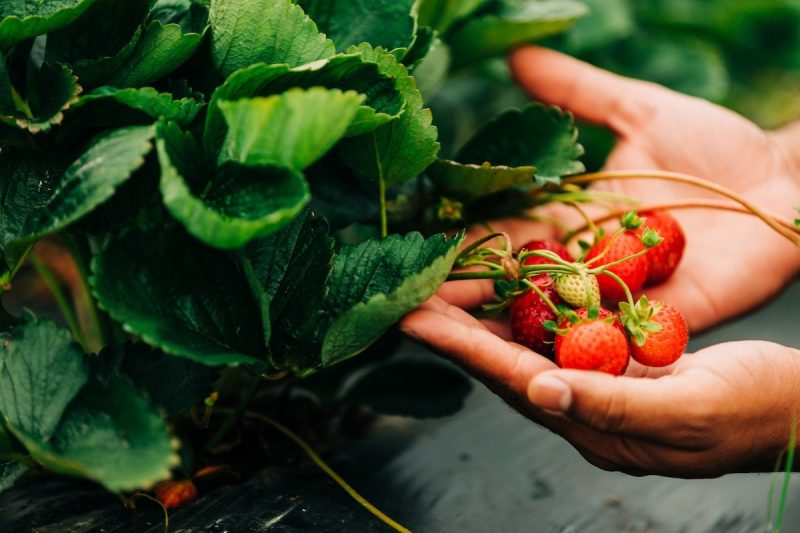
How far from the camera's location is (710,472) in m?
0.79

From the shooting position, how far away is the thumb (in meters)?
0.65

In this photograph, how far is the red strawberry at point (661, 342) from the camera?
0.74 metres

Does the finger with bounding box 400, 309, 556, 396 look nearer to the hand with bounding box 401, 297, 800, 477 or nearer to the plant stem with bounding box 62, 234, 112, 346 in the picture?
the hand with bounding box 401, 297, 800, 477

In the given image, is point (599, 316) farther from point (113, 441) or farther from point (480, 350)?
point (113, 441)

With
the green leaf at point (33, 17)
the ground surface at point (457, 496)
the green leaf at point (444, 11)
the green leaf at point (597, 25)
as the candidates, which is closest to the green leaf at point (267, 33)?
the green leaf at point (33, 17)

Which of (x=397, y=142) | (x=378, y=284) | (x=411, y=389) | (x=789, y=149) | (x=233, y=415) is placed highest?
(x=397, y=142)

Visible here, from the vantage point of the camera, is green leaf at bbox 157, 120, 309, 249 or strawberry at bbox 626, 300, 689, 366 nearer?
green leaf at bbox 157, 120, 309, 249

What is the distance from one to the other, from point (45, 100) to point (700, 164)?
3.21 ft

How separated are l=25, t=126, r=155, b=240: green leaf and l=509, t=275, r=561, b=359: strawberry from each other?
420 millimetres

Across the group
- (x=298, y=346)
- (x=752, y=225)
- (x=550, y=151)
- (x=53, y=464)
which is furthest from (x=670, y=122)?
(x=53, y=464)

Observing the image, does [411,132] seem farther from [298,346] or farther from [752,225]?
[752,225]

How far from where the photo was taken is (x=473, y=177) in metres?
0.86

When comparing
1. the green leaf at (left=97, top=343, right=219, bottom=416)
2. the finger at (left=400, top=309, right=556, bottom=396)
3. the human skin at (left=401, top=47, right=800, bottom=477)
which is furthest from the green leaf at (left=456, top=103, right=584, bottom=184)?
the green leaf at (left=97, top=343, right=219, bottom=416)

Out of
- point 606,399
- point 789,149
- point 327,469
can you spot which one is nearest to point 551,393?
point 606,399
